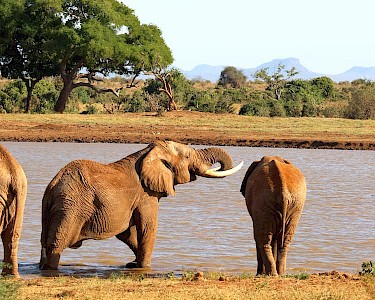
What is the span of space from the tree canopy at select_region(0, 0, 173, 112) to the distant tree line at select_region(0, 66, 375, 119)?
69.5 inches

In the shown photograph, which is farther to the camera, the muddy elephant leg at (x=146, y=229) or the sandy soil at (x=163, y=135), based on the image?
the sandy soil at (x=163, y=135)

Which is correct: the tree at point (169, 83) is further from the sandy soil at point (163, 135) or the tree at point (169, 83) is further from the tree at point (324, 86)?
the tree at point (324, 86)

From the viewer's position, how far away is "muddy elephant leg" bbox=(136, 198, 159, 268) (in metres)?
10.6

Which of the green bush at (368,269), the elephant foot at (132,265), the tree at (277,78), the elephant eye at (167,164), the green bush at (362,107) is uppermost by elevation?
the tree at (277,78)

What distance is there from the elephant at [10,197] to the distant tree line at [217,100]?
27912 mm

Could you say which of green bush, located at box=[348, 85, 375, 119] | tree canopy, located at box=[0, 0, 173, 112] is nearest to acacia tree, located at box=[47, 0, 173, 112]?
tree canopy, located at box=[0, 0, 173, 112]

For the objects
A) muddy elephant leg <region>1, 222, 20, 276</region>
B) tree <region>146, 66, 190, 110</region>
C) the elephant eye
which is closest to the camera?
muddy elephant leg <region>1, 222, 20, 276</region>

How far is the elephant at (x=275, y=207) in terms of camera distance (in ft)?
31.2

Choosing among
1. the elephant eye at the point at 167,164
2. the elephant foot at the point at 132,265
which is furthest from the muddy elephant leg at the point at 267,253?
the elephant foot at the point at 132,265

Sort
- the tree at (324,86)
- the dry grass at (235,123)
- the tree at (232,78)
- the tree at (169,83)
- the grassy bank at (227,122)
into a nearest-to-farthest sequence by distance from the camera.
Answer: the dry grass at (235,123), the grassy bank at (227,122), the tree at (169,83), the tree at (324,86), the tree at (232,78)

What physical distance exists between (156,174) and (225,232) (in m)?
3.47

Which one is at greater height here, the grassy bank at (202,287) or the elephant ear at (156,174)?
the elephant ear at (156,174)

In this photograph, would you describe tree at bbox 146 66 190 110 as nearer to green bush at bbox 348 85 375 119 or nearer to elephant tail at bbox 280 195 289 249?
green bush at bbox 348 85 375 119

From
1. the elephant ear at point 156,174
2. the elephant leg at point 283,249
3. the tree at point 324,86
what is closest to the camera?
the elephant leg at point 283,249
